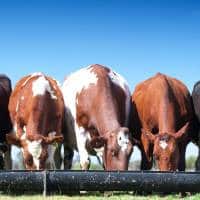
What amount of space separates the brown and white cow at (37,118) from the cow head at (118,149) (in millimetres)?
1373

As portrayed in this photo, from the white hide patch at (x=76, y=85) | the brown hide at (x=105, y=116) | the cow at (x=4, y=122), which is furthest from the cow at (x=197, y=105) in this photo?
the cow at (x=4, y=122)

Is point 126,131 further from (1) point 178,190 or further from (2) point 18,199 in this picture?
(2) point 18,199

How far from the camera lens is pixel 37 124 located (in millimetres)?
14039

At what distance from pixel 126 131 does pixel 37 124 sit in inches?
92.6

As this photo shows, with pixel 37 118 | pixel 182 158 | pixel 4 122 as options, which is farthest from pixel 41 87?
pixel 182 158

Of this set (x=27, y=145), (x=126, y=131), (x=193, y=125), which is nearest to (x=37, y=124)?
(x=27, y=145)

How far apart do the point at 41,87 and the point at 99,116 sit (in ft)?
6.23

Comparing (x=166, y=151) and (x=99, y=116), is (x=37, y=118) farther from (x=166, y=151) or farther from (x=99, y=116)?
(x=166, y=151)

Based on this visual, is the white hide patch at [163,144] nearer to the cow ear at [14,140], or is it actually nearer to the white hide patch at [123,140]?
the white hide patch at [123,140]

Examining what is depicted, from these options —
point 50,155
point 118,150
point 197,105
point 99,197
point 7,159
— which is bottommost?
point 7,159

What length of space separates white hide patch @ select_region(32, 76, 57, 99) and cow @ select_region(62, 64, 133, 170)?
0.79 m

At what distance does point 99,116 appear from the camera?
47.0 feet

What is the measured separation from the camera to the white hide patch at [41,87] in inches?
592

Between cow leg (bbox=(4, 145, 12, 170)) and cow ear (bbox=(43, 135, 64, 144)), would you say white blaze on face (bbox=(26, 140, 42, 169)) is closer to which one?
cow ear (bbox=(43, 135, 64, 144))
